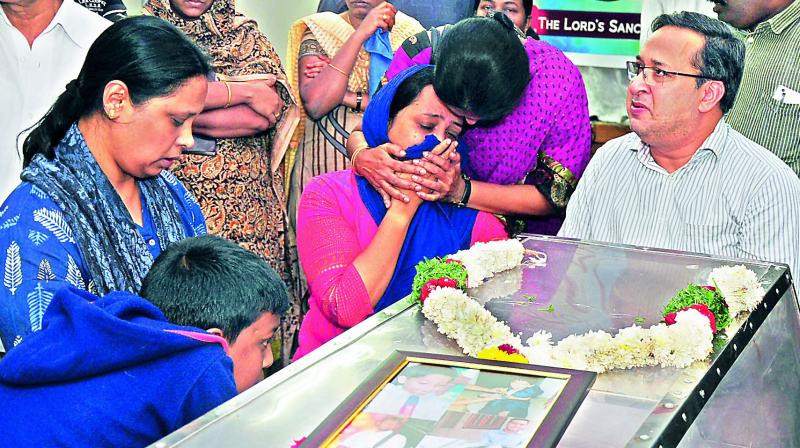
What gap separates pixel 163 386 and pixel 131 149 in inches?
36.0

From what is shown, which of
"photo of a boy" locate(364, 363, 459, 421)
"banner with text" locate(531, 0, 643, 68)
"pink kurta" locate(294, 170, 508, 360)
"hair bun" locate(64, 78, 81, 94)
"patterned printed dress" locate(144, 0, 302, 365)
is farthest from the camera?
"banner with text" locate(531, 0, 643, 68)

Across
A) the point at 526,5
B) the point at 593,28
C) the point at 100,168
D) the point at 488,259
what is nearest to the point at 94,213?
Result: the point at 100,168

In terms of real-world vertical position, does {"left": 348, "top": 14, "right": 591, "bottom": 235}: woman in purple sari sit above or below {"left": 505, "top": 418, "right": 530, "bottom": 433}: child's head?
above

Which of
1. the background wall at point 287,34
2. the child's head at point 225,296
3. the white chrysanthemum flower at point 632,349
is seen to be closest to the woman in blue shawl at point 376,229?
the child's head at point 225,296

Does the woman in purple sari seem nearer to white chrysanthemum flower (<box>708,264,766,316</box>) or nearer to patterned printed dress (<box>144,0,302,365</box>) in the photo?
patterned printed dress (<box>144,0,302,365</box>)

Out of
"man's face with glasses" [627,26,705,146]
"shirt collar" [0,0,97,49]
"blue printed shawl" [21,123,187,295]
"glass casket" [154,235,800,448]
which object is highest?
"shirt collar" [0,0,97,49]

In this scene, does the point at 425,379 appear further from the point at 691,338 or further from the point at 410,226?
the point at 410,226

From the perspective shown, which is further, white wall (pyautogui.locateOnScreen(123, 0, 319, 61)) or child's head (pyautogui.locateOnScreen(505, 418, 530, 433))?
white wall (pyautogui.locateOnScreen(123, 0, 319, 61))

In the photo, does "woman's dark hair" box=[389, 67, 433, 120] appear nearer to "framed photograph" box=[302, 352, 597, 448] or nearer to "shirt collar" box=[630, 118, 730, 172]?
"shirt collar" box=[630, 118, 730, 172]

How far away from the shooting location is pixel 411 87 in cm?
294

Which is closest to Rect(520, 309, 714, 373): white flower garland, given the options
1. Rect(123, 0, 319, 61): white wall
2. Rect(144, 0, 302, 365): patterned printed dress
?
Rect(144, 0, 302, 365): patterned printed dress

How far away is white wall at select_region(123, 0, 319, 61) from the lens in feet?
15.0

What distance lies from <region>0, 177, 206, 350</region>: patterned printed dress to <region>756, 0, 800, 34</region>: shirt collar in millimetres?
3159

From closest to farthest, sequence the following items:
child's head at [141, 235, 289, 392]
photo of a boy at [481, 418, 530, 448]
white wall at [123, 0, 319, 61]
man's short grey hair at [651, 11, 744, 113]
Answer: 1. photo of a boy at [481, 418, 530, 448]
2. child's head at [141, 235, 289, 392]
3. man's short grey hair at [651, 11, 744, 113]
4. white wall at [123, 0, 319, 61]
